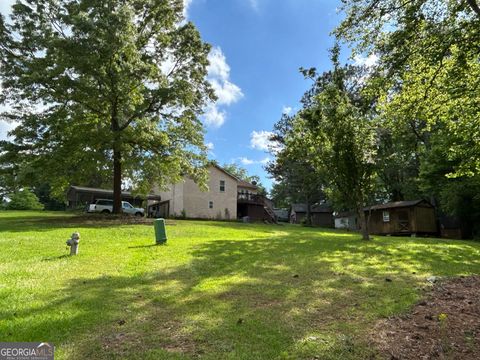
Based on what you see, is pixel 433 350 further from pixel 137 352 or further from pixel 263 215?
pixel 263 215

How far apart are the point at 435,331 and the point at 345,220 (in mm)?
44380

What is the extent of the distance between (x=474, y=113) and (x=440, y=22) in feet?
14.8

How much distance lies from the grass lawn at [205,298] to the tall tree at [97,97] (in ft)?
30.7

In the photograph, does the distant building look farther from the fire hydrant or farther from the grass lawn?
the grass lawn

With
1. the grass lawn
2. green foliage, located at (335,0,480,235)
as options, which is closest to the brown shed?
green foliage, located at (335,0,480,235)

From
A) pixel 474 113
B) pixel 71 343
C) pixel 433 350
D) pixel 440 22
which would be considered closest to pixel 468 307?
pixel 433 350

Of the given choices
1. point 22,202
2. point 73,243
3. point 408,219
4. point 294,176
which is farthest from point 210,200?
point 73,243

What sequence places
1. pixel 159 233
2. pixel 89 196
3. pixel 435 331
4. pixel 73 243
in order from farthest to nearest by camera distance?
1. pixel 89 196
2. pixel 159 233
3. pixel 73 243
4. pixel 435 331

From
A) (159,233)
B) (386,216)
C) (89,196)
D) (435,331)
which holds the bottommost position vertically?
(435,331)

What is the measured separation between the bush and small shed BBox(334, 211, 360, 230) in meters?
39.8

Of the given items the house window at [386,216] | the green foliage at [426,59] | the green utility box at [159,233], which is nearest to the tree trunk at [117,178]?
the green utility box at [159,233]

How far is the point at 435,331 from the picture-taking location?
4406 millimetres

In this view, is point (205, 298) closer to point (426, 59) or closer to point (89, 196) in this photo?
point (426, 59)

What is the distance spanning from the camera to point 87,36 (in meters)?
18.3
